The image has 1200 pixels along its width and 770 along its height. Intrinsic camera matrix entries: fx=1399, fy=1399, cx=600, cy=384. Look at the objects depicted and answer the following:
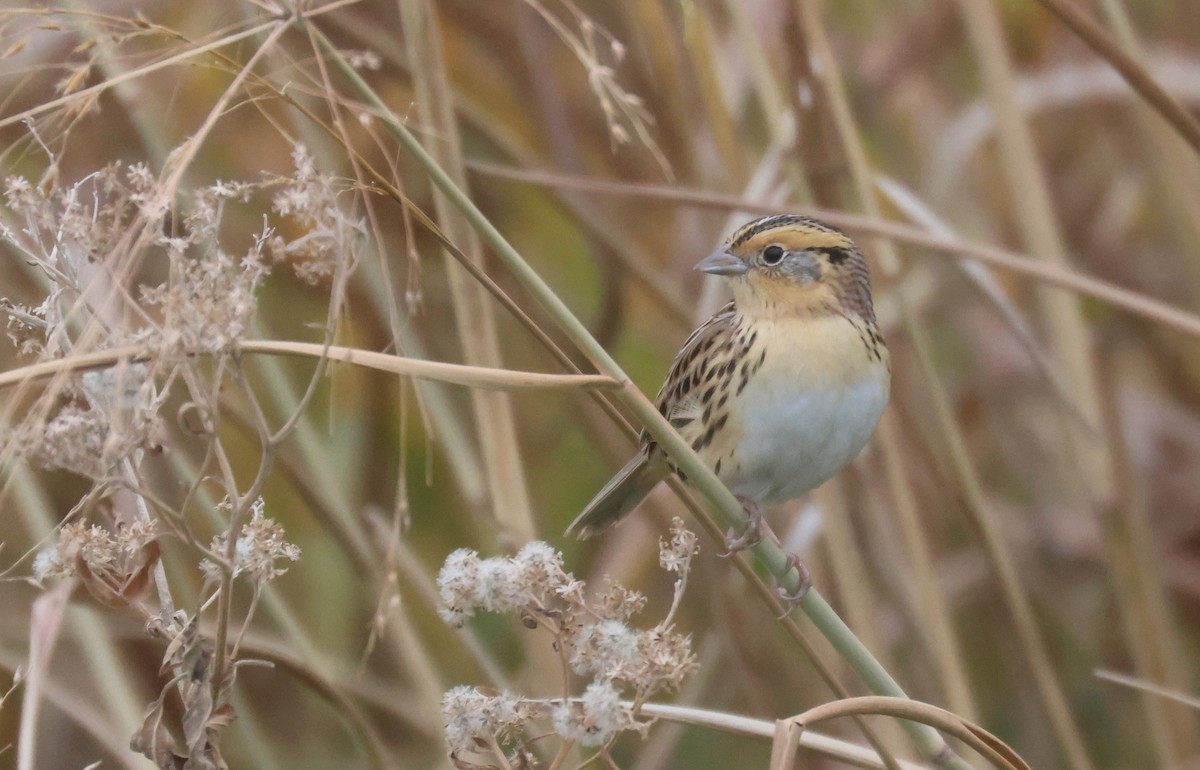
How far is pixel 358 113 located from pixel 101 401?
0.36m

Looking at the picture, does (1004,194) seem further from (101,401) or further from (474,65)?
(101,401)

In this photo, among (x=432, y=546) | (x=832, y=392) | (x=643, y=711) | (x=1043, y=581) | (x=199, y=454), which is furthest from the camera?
(x=1043, y=581)

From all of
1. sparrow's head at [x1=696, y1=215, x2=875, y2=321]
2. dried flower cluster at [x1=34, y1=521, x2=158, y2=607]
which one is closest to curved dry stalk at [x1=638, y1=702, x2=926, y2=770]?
dried flower cluster at [x1=34, y1=521, x2=158, y2=607]

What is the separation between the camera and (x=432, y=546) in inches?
110

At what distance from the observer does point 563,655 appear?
109 cm

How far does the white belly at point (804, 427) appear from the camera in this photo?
200cm

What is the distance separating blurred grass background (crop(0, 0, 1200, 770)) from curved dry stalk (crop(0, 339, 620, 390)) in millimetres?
563

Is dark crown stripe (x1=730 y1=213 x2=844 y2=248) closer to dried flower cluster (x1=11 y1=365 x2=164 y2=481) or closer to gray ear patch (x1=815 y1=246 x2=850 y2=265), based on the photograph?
gray ear patch (x1=815 y1=246 x2=850 y2=265)

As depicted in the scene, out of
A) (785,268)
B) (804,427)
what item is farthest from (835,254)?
(804,427)

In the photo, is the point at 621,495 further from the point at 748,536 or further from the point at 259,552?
the point at 259,552

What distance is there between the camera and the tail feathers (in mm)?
2070

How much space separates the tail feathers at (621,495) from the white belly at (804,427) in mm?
137

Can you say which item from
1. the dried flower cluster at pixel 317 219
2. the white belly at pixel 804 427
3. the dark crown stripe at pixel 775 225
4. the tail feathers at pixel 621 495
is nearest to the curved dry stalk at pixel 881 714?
the dried flower cluster at pixel 317 219

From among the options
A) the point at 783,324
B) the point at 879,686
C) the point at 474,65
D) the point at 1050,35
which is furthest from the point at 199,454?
the point at 1050,35
